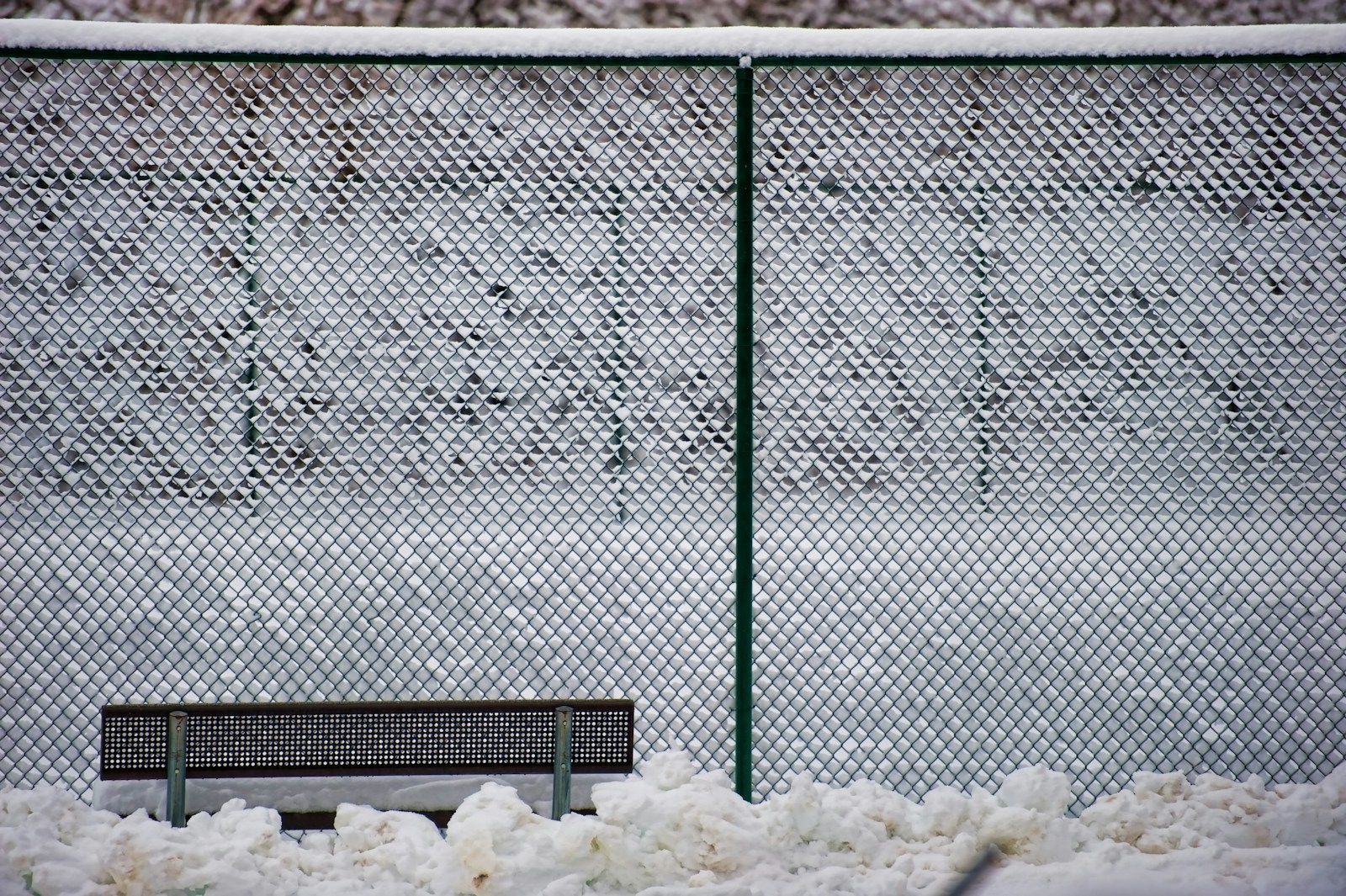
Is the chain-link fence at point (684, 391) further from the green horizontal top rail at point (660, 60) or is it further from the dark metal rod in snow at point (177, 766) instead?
the dark metal rod in snow at point (177, 766)

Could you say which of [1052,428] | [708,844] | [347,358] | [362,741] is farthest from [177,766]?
[1052,428]

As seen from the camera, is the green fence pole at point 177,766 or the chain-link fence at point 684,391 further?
the chain-link fence at point 684,391

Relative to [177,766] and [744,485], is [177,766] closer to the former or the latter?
[177,766]

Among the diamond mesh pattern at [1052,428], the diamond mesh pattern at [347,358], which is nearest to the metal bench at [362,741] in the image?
the diamond mesh pattern at [347,358]

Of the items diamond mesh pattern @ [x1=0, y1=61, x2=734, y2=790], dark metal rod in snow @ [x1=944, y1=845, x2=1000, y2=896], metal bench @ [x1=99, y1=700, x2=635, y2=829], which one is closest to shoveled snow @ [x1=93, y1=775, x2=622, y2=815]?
metal bench @ [x1=99, y1=700, x2=635, y2=829]

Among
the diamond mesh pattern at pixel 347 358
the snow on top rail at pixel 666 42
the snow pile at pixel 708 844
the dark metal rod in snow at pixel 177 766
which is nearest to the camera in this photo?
the snow pile at pixel 708 844

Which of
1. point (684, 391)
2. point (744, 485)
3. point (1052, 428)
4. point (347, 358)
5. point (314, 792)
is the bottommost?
point (314, 792)

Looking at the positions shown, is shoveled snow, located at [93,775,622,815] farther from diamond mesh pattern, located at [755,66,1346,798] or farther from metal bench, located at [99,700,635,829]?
diamond mesh pattern, located at [755,66,1346,798]

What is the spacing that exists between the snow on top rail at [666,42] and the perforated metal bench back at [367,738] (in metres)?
1.81

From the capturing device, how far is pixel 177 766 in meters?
2.56

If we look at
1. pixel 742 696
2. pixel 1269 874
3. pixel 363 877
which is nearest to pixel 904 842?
pixel 742 696

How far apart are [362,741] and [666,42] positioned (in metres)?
2.10

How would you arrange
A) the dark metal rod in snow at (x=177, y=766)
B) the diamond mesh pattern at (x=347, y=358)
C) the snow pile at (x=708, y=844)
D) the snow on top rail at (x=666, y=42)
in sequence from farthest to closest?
the diamond mesh pattern at (x=347, y=358), the snow on top rail at (x=666, y=42), the dark metal rod in snow at (x=177, y=766), the snow pile at (x=708, y=844)

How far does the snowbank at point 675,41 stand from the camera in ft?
9.14
